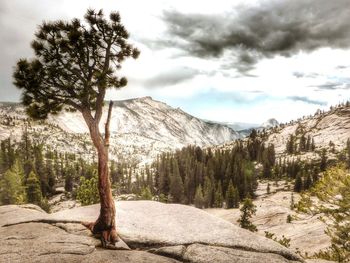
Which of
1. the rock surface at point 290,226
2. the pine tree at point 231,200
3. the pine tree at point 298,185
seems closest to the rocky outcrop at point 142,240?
the rock surface at point 290,226

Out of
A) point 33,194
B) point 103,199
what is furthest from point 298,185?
point 103,199

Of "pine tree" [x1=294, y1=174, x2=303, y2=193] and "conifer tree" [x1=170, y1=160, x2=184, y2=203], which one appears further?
"pine tree" [x1=294, y1=174, x2=303, y2=193]

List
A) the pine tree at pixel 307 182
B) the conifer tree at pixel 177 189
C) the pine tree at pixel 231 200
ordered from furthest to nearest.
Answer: the pine tree at pixel 307 182 → the conifer tree at pixel 177 189 → the pine tree at pixel 231 200

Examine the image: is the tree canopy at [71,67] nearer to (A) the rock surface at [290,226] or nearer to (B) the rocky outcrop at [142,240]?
(B) the rocky outcrop at [142,240]

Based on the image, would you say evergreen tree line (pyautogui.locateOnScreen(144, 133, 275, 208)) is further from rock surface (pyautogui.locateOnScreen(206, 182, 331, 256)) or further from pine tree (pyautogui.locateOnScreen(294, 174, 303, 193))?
pine tree (pyautogui.locateOnScreen(294, 174, 303, 193))

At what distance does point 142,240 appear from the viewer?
16562 mm

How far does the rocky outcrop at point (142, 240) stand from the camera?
14.3 m

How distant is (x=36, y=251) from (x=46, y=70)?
9529 mm

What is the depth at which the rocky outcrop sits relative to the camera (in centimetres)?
1427

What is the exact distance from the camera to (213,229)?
18.6 m

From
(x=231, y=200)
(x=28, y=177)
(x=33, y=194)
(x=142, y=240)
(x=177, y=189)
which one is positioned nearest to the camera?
(x=142, y=240)

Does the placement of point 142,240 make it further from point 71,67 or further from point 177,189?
point 177,189

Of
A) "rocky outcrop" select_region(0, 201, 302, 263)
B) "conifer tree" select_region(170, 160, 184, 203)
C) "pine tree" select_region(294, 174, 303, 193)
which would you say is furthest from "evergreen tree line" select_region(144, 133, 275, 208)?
"rocky outcrop" select_region(0, 201, 302, 263)

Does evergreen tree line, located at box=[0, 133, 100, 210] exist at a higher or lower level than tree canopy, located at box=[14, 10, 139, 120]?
lower
